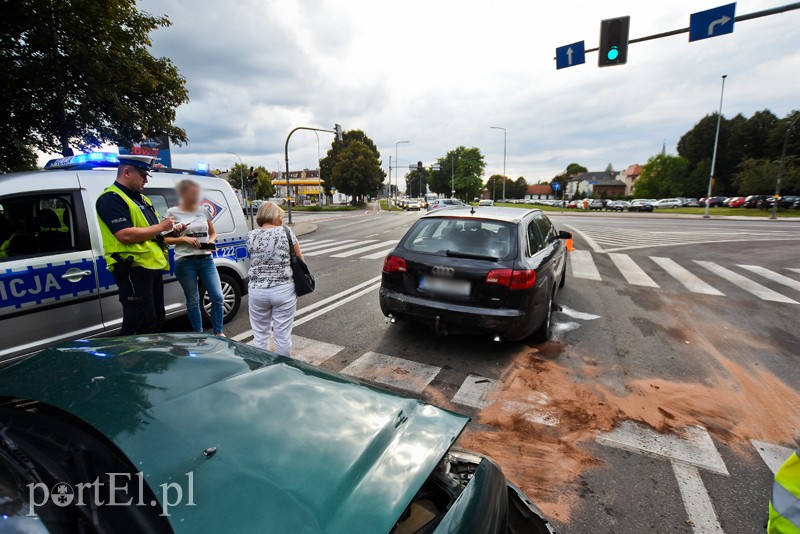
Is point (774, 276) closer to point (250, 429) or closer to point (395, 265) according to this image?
point (395, 265)

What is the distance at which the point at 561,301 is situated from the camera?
6.68 meters

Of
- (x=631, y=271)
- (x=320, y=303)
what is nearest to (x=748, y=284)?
(x=631, y=271)

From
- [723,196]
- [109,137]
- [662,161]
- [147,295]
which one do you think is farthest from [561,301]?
[662,161]

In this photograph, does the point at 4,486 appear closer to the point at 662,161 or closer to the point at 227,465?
the point at 227,465

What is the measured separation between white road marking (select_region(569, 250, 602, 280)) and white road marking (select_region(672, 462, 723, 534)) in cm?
659

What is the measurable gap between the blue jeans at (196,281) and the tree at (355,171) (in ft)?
177

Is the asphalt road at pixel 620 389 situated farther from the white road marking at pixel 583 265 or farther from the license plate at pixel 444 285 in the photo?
the white road marking at pixel 583 265

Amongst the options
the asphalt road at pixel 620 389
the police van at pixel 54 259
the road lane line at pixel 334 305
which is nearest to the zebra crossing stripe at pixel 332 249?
the asphalt road at pixel 620 389

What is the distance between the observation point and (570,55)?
35.3ft

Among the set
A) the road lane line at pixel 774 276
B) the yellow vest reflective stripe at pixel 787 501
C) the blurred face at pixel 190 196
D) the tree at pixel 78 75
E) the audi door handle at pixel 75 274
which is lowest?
the road lane line at pixel 774 276

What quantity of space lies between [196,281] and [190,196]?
960 millimetres

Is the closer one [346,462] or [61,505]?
[61,505]

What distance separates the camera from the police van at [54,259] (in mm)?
3318

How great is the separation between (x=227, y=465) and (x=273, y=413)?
0.93ft
